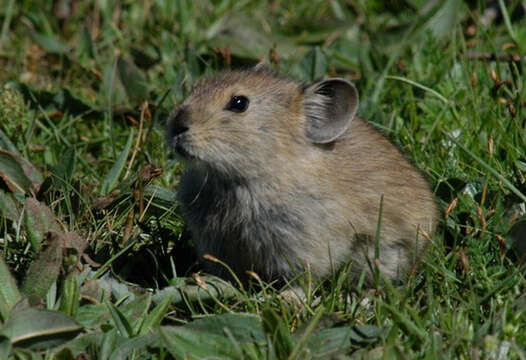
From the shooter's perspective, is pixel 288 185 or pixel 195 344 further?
pixel 288 185

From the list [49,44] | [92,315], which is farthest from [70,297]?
[49,44]

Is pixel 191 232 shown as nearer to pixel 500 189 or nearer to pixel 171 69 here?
pixel 500 189

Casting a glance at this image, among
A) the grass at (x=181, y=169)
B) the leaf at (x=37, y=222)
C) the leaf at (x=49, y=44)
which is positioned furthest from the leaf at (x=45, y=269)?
the leaf at (x=49, y=44)

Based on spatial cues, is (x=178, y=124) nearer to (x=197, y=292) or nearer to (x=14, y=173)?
(x=197, y=292)

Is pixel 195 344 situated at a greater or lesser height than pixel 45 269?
lesser

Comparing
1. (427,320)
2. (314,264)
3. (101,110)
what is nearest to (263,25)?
(101,110)

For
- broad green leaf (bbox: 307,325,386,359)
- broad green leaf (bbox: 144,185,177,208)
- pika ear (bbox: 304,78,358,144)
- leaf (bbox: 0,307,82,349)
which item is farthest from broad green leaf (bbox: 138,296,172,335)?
pika ear (bbox: 304,78,358,144)

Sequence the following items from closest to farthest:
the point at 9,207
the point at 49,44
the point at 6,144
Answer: the point at 9,207 → the point at 6,144 → the point at 49,44

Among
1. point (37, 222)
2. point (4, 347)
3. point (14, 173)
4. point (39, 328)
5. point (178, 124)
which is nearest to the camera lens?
point (4, 347)
